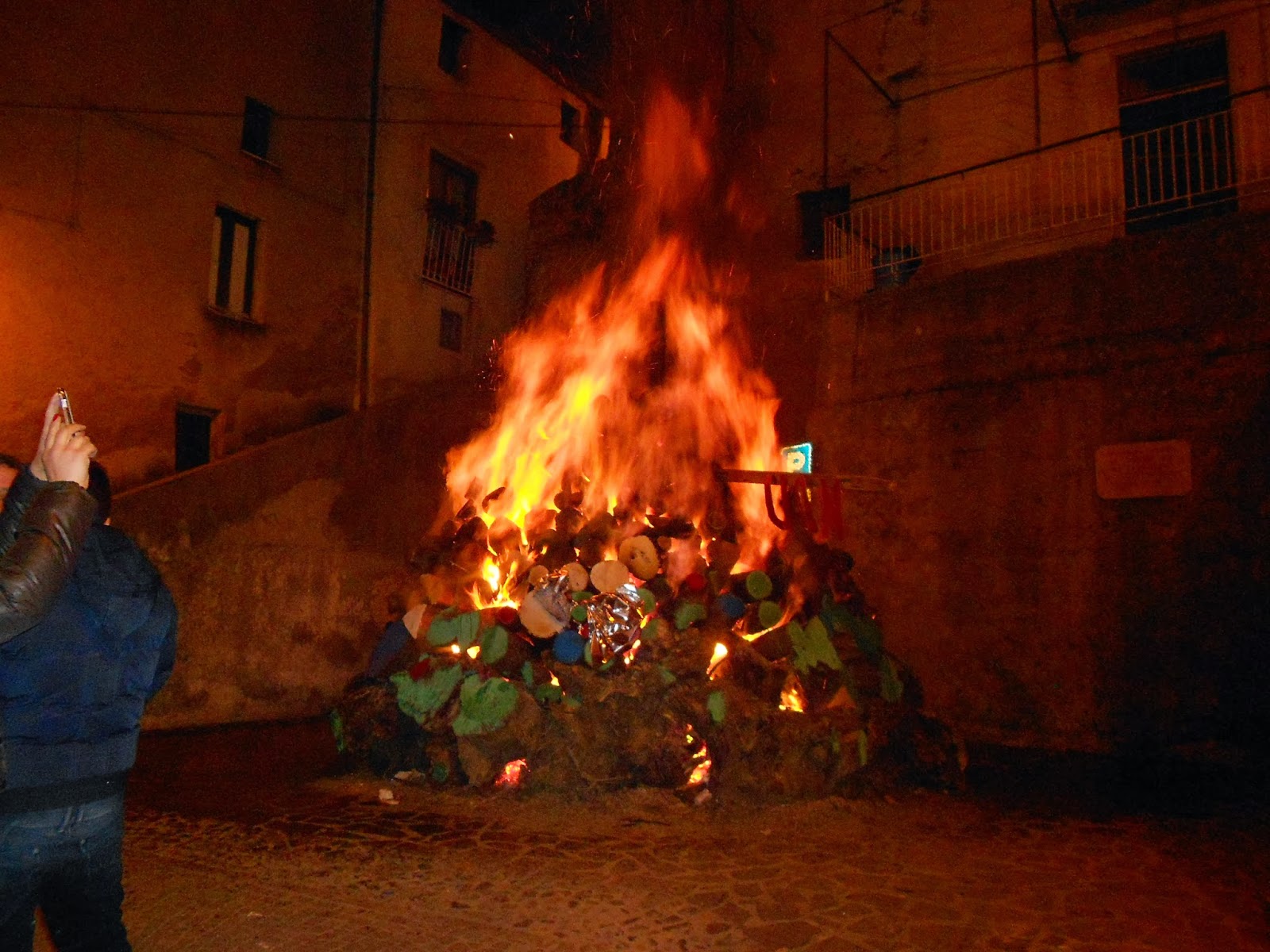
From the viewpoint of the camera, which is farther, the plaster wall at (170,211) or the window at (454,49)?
the window at (454,49)

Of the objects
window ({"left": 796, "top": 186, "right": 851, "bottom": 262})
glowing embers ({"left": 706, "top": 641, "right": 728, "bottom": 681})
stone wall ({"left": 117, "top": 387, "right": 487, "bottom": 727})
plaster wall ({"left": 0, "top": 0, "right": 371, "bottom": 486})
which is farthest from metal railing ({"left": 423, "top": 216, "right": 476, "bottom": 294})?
glowing embers ({"left": 706, "top": 641, "right": 728, "bottom": 681})

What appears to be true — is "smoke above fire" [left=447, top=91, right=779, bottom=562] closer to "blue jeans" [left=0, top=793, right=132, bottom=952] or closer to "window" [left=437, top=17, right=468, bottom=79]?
"blue jeans" [left=0, top=793, right=132, bottom=952]

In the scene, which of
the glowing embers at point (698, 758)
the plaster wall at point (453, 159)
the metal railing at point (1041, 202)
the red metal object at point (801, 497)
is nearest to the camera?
the glowing embers at point (698, 758)

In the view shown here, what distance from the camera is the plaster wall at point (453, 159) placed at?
15.5 meters

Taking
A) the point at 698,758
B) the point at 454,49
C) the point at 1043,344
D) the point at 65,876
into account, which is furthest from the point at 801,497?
the point at 454,49

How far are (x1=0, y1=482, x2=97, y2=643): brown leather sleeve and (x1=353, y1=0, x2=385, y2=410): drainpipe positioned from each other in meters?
12.8

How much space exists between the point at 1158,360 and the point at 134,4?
1312cm

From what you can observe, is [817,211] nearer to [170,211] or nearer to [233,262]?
[233,262]

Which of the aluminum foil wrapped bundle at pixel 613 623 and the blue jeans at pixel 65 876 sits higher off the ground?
the aluminum foil wrapped bundle at pixel 613 623

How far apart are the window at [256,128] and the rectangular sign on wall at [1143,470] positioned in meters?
12.5

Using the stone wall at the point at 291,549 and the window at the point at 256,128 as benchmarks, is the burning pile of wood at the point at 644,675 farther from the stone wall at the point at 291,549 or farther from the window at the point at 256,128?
the window at the point at 256,128

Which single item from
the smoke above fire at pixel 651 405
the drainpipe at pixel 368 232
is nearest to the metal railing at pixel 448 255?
the drainpipe at pixel 368 232

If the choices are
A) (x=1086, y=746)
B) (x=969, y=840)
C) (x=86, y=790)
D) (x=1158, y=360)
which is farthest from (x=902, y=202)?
(x=86, y=790)

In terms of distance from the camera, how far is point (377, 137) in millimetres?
15328
